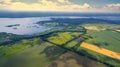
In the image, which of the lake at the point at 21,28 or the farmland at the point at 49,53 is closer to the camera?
the farmland at the point at 49,53

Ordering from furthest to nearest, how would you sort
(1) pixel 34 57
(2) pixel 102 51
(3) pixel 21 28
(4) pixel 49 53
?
(3) pixel 21 28
(2) pixel 102 51
(4) pixel 49 53
(1) pixel 34 57

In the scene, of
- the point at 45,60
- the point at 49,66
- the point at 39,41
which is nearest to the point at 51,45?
the point at 39,41

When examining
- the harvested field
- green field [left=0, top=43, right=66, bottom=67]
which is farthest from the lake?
the harvested field

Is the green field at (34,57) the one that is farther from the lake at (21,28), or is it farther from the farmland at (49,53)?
the lake at (21,28)

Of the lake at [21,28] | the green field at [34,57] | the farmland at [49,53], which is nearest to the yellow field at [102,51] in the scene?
the farmland at [49,53]

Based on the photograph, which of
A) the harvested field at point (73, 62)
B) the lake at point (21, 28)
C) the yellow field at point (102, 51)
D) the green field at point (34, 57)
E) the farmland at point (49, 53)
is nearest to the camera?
the green field at point (34, 57)

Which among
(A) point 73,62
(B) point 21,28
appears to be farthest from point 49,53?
(B) point 21,28

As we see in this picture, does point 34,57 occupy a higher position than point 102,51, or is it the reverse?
point 34,57

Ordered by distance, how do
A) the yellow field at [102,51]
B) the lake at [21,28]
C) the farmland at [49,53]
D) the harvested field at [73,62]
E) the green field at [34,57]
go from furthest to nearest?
the lake at [21,28], the yellow field at [102,51], the farmland at [49,53], the harvested field at [73,62], the green field at [34,57]

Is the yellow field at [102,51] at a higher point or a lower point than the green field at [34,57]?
lower

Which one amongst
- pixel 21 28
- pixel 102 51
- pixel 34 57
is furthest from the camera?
pixel 21 28

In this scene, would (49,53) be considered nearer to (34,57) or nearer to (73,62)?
(34,57)

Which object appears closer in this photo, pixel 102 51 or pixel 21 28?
pixel 102 51
